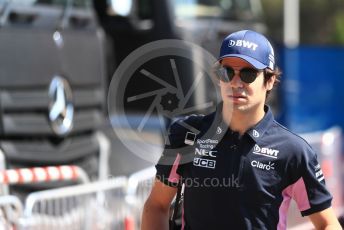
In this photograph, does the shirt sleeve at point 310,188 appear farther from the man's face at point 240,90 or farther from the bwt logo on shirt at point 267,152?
the man's face at point 240,90

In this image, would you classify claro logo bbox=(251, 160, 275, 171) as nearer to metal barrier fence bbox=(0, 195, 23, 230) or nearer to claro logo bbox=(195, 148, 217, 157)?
claro logo bbox=(195, 148, 217, 157)

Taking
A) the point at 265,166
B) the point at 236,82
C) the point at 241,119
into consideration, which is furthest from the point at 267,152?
the point at 236,82

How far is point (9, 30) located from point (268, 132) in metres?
4.14

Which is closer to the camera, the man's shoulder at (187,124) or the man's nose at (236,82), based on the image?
the man's nose at (236,82)

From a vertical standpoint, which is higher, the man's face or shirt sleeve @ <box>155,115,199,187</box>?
the man's face

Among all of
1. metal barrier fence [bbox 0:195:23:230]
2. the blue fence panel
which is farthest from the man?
the blue fence panel

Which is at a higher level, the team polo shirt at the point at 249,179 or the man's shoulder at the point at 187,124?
the man's shoulder at the point at 187,124

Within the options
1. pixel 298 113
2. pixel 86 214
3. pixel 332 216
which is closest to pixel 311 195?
pixel 332 216

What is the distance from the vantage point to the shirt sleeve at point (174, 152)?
3094mm

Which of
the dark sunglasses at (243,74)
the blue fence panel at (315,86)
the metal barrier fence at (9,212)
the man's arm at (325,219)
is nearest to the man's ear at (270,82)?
the dark sunglasses at (243,74)

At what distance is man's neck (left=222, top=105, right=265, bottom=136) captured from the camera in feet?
9.95

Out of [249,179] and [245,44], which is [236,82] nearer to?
[245,44]

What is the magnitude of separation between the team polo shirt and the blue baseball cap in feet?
0.87

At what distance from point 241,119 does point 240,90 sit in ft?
0.48
